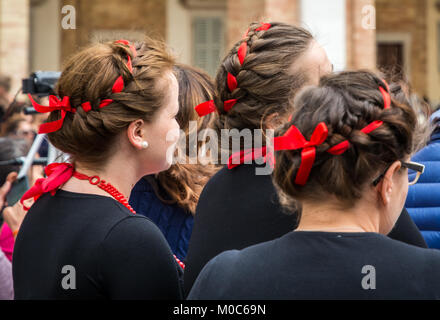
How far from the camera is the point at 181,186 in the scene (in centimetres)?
234

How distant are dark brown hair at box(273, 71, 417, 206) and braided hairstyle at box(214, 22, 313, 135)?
40 centimetres

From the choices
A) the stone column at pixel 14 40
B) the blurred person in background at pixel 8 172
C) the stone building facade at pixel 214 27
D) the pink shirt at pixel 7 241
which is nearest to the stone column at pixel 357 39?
the stone building facade at pixel 214 27

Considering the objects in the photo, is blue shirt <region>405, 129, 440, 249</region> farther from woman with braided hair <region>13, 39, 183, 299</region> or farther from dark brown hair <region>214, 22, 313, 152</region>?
woman with braided hair <region>13, 39, 183, 299</region>

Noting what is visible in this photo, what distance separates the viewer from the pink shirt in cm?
322

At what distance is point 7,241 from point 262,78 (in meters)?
1.86

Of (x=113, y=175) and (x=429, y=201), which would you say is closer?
(x=113, y=175)

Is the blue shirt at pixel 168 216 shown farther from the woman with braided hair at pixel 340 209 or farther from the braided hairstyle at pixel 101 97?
the woman with braided hair at pixel 340 209

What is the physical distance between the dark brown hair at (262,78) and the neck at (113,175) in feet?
0.92

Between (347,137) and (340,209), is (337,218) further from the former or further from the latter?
(347,137)

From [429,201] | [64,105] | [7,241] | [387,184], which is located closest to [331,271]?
[387,184]

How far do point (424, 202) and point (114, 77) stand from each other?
1.08 m

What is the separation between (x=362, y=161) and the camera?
1.37 meters

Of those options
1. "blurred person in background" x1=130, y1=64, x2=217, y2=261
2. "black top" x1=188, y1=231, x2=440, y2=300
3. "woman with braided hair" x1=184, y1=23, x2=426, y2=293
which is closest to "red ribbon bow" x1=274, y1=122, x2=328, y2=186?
"black top" x1=188, y1=231, x2=440, y2=300
